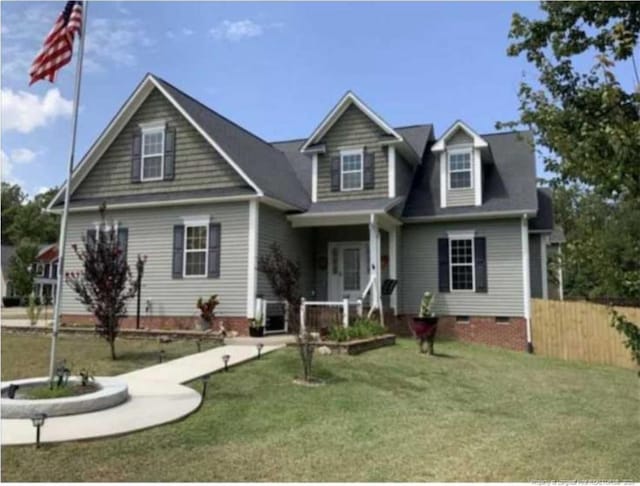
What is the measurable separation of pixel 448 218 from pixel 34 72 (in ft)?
39.9

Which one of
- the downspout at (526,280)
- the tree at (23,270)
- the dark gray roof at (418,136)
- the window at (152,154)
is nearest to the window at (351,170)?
the dark gray roof at (418,136)

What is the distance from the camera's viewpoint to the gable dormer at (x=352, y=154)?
16734 mm

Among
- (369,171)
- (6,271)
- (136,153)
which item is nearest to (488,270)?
(369,171)

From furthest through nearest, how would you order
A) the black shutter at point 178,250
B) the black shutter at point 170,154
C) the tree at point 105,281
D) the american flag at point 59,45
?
1. the black shutter at point 170,154
2. the black shutter at point 178,250
3. the tree at point 105,281
4. the american flag at point 59,45

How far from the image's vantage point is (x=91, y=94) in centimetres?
1041

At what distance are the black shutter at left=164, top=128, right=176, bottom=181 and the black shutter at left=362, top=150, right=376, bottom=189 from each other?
5.90 m

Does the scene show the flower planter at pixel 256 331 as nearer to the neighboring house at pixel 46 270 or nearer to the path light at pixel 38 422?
the path light at pixel 38 422

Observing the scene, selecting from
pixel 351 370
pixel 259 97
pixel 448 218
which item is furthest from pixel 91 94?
pixel 448 218

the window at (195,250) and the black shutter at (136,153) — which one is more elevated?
the black shutter at (136,153)

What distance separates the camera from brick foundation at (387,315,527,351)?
15680 millimetres

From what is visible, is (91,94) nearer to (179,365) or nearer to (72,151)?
(72,151)

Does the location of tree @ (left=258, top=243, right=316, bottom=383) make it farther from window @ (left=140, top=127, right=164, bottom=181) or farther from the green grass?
window @ (left=140, top=127, right=164, bottom=181)

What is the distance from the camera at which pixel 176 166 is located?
16062 millimetres

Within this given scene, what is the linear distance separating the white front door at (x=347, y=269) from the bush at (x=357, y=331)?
353cm
